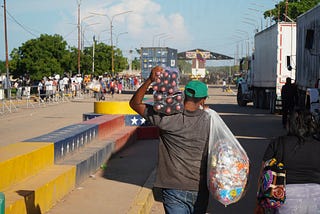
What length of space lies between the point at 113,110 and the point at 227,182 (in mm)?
15002

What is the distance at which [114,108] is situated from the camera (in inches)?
784

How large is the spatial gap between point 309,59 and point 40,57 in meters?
47.7

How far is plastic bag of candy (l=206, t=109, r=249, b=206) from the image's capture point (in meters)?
5.07

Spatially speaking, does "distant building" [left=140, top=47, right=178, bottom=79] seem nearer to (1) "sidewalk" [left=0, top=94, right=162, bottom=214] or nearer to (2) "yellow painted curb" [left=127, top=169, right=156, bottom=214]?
(1) "sidewalk" [left=0, top=94, right=162, bottom=214]

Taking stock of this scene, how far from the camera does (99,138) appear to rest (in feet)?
48.4

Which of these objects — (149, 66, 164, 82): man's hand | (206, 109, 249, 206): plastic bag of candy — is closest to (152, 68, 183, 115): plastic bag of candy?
(149, 66, 164, 82): man's hand

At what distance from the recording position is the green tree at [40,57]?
63.9 metres

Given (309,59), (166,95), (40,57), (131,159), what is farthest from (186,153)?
(40,57)

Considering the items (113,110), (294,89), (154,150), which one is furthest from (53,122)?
(154,150)

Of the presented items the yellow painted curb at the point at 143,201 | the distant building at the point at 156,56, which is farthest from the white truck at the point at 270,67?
the distant building at the point at 156,56

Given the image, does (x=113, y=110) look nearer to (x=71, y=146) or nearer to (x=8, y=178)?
(x=71, y=146)

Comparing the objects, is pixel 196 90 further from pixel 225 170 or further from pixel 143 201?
pixel 143 201

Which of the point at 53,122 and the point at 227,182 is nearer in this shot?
the point at 227,182

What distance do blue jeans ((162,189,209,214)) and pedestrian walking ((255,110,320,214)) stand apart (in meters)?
0.53
